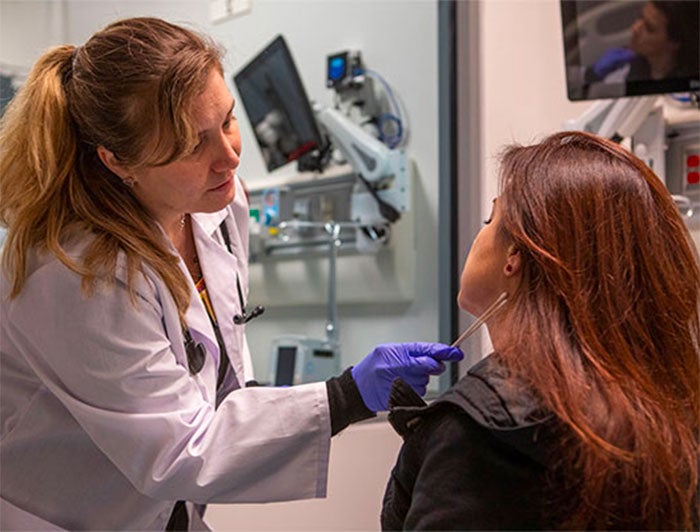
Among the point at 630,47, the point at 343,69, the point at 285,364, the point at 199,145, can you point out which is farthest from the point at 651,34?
the point at 285,364

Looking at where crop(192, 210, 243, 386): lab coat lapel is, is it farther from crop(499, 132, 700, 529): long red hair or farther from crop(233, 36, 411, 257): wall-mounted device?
crop(233, 36, 411, 257): wall-mounted device

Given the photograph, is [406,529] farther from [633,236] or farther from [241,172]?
[241,172]

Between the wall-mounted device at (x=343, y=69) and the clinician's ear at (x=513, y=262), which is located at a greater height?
the wall-mounted device at (x=343, y=69)

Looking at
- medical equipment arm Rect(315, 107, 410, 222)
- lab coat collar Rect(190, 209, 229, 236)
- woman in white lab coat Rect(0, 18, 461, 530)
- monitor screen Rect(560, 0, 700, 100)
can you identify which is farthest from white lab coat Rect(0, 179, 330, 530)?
medical equipment arm Rect(315, 107, 410, 222)

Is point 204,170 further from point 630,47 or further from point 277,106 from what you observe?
point 277,106

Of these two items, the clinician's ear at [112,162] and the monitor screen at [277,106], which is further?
the monitor screen at [277,106]

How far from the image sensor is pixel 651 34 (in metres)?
2.44

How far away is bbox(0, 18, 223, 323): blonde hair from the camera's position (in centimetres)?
145

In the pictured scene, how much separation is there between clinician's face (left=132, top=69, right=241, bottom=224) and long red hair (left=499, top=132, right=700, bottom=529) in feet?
1.70

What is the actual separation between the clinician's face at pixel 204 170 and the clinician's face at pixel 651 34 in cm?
137

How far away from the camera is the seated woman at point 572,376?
102 cm

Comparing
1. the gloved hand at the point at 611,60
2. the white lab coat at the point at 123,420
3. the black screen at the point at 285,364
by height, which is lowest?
the black screen at the point at 285,364

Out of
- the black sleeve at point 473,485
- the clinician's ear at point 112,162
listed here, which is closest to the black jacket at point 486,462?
the black sleeve at point 473,485

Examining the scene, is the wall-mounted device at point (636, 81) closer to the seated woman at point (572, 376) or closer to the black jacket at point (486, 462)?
the seated woman at point (572, 376)
